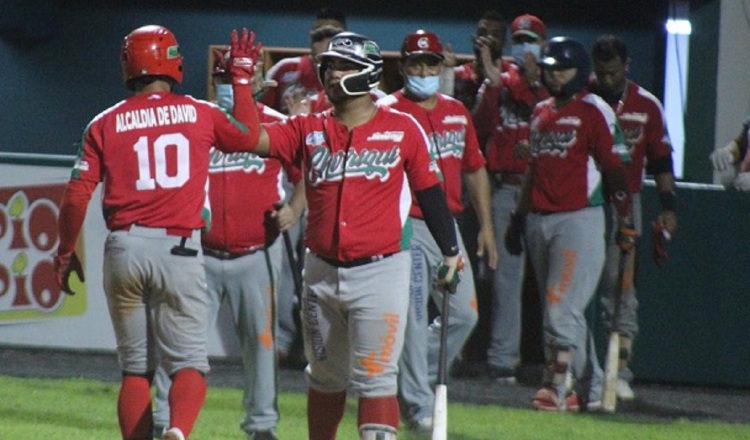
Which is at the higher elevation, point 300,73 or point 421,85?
point 421,85

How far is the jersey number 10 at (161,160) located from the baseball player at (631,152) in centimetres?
373

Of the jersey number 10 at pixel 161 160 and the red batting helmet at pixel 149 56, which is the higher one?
the red batting helmet at pixel 149 56

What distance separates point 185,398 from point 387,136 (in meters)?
1.41

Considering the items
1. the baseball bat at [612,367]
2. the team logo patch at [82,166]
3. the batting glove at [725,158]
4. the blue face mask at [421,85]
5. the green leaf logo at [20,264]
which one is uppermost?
the blue face mask at [421,85]

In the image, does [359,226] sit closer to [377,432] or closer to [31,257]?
[377,432]

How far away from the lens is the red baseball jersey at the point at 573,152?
28.0 feet

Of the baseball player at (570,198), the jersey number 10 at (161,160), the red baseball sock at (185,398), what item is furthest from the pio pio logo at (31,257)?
the jersey number 10 at (161,160)

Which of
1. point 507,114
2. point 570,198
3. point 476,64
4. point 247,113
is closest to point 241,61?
point 247,113

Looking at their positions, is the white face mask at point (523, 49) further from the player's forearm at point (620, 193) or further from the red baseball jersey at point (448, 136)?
the red baseball jersey at point (448, 136)

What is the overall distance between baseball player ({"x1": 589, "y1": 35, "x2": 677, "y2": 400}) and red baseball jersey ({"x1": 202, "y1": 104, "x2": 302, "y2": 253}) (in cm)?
256

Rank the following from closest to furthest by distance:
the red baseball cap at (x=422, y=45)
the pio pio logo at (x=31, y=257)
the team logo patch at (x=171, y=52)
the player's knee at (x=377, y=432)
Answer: the player's knee at (x=377, y=432), the team logo patch at (x=171, y=52), the red baseball cap at (x=422, y=45), the pio pio logo at (x=31, y=257)

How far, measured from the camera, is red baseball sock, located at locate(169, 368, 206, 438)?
6.32m

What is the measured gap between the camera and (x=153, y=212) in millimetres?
6324

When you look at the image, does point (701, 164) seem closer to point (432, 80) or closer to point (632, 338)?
point (632, 338)
